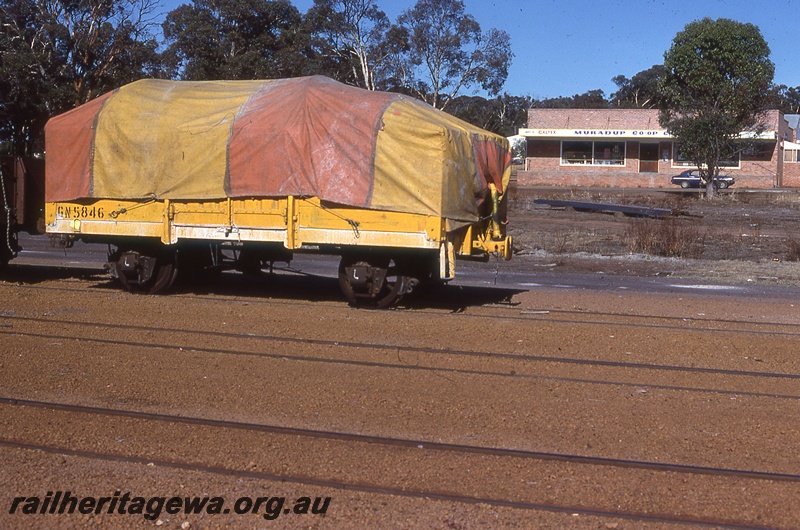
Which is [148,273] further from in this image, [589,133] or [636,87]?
[636,87]

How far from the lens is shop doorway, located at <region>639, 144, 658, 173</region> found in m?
62.4

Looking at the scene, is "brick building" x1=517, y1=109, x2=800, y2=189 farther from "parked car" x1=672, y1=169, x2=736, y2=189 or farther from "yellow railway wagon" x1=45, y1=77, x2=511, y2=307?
"yellow railway wagon" x1=45, y1=77, x2=511, y2=307

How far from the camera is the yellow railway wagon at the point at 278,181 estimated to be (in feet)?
40.3

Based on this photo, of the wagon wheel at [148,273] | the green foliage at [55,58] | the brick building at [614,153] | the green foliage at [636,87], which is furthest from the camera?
the green foliage at [636,87]

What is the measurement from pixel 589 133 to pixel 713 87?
16132mm

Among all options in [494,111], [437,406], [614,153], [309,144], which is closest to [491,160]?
[309,144]

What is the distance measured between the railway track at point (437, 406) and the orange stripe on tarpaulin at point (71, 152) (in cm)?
229

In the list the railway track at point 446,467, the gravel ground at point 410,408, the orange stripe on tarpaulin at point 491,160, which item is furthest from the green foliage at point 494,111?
the railway track at point 446,467

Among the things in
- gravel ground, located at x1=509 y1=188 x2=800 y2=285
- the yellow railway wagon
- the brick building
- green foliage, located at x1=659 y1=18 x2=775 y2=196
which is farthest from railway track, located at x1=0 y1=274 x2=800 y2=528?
the brick building

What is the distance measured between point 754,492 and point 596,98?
354ft

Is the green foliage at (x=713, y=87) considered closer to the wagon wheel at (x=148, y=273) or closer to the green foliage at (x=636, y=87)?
the wagon wheel at (x=148, y=273)

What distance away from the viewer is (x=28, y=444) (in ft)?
21.6

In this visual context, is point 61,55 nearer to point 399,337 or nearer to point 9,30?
point 9,30

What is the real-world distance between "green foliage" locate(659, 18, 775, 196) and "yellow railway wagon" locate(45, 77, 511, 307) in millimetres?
33317
